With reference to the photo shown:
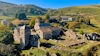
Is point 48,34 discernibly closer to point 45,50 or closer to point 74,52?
point 45,50

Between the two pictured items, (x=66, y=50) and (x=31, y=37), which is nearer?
(x=66, y=50)

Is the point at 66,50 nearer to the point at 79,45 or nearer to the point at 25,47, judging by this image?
the point at 79,45

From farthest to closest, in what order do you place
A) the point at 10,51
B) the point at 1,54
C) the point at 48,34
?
the point at 48,34 → the point at 10,51 → the point at 1,54

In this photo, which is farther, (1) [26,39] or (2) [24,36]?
(1) [26,39]

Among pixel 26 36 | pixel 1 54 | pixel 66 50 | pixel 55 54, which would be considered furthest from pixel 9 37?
pixel 66 50

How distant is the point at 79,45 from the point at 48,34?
497 inches

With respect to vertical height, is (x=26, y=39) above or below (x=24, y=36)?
below

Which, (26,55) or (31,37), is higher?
(31,37)

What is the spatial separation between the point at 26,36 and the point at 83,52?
1568 cm

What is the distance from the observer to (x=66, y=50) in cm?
2362

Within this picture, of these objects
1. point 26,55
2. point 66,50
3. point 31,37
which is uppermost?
point 31,37

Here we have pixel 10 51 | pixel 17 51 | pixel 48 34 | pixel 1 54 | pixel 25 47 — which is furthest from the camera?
pixel 48 34

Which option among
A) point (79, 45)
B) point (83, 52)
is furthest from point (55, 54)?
point (79, 45)

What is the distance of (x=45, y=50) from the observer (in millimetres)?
24312
